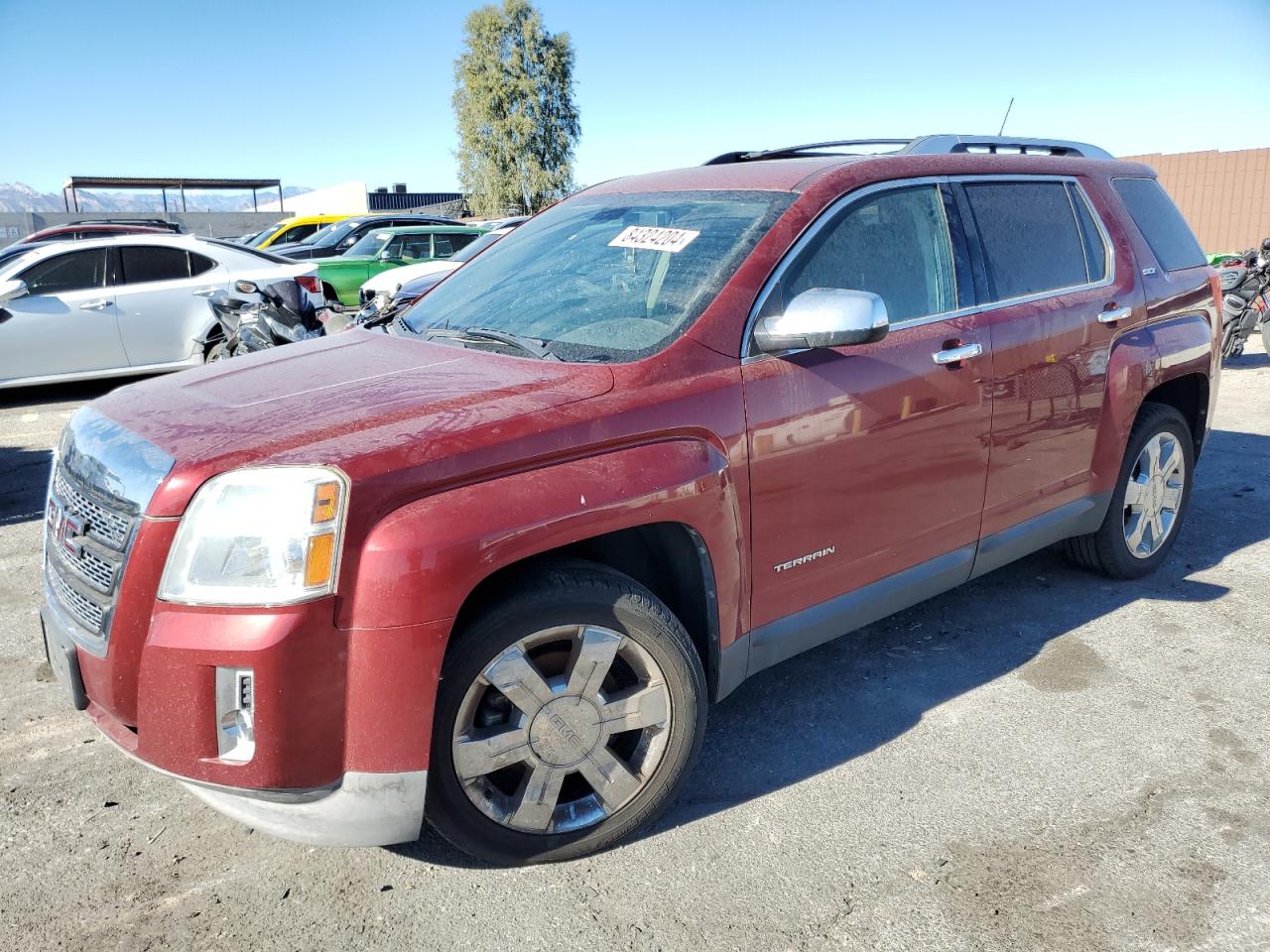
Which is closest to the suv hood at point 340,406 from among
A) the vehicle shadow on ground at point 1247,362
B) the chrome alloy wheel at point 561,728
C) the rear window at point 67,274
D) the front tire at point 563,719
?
the front tire at point 563,719

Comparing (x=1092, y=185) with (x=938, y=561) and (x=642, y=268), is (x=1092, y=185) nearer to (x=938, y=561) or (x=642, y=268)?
(x=938, y=561)

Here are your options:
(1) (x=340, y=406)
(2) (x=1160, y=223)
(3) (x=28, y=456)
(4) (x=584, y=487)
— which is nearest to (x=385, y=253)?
(3) (x=28, y=456)

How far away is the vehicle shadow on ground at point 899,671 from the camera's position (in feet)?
9.95

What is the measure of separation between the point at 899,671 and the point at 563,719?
1682 millimetres

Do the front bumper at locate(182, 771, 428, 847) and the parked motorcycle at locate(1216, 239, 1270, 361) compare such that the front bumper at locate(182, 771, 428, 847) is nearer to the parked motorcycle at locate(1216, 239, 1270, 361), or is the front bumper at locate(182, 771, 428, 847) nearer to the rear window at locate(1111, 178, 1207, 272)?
the rear window at locate(1111, 178, 1207, 272)

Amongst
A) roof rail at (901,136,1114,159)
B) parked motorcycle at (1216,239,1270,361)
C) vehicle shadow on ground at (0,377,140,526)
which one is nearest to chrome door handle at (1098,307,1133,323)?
roof rail at (901,136,1114,159)

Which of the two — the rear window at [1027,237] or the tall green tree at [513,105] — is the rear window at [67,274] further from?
the tall green tree at [513,105]


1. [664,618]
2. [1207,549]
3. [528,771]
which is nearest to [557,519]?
[664,618]

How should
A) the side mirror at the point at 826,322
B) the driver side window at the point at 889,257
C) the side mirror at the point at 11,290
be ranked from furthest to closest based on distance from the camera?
the side mirror at the point at 11,290
the driver side window at the point at 889,257
the side mirror at the point at 826,322

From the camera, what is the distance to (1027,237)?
3.71 m

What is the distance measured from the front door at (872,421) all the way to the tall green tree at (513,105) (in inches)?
1744

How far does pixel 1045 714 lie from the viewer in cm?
334

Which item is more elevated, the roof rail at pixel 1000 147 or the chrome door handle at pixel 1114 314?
the roof rail at pixel 1000 147

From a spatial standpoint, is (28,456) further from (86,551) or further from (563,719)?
(563,719)
